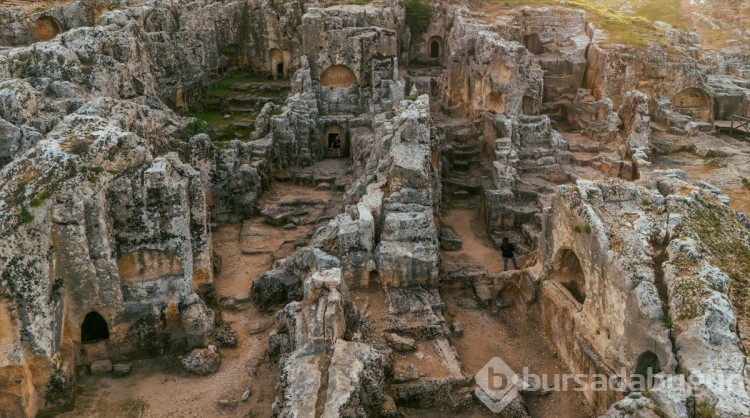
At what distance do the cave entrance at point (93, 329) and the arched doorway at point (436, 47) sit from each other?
27730 millimetres

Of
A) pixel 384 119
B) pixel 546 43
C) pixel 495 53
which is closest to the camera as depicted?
pixel 384 119

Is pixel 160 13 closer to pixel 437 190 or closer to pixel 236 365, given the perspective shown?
pixel 437 190

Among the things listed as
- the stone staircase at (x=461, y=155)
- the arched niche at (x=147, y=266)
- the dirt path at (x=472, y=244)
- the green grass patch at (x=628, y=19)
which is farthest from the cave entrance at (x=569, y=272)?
the green grass patch at (x=628, y=19)

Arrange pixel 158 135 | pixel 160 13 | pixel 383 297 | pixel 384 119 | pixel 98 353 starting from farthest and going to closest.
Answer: pixel 160 13, pixel 384 119, pixel 158 135, pixel 383 297, pixel 98 353

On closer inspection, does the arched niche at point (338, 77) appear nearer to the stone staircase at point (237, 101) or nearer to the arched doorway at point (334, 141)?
the arched doorway at point (334, 141)

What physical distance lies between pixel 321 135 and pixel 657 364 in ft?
62.3

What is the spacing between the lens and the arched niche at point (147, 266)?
14.6 metres

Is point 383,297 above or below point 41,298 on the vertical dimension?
below

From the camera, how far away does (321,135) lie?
92.0 feet

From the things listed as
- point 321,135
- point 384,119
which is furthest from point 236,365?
Result: point 321,135


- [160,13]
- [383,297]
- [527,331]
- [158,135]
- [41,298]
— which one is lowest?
[527,331]

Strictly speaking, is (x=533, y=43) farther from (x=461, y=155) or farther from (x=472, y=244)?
(x=472, y=244)

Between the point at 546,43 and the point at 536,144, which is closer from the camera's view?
the point at 536,144

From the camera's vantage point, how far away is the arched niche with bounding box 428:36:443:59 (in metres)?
38.0
